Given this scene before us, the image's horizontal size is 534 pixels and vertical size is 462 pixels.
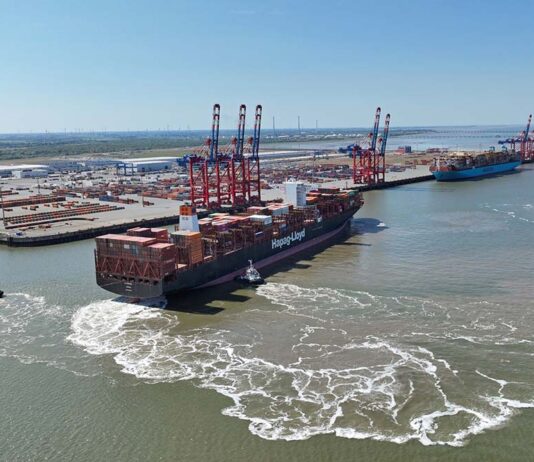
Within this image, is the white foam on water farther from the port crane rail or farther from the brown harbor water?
the port crane rail

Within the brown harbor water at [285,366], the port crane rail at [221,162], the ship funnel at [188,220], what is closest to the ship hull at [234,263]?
the brown harbor water at [285,366]

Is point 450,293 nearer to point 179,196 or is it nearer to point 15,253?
point 15,253

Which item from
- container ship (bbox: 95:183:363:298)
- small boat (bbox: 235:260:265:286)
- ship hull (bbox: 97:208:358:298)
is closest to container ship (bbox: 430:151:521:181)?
ship hull (bbox: 97:208:358:298)

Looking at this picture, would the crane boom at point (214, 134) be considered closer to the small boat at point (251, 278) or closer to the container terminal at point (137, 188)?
the container terminal at point (137, 188)

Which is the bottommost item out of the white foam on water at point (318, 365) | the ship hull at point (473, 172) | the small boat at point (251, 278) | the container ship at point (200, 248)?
the white foam on water at point (318, 365)

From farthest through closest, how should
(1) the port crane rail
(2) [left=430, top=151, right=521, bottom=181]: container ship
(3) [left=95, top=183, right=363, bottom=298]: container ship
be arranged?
(2) [left=430, top=151, right=521, bottom=181]: container ship, (1) the port crane rail, (3) [left=95, top=183, right=363, bottom=298]: container ship

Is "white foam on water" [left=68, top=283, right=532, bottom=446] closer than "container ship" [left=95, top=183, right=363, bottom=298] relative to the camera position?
Yes

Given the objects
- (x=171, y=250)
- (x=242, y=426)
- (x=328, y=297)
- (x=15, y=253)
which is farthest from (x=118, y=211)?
(x=242, y=426)

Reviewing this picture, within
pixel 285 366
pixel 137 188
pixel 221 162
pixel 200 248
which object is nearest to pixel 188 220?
pixel 200 248
